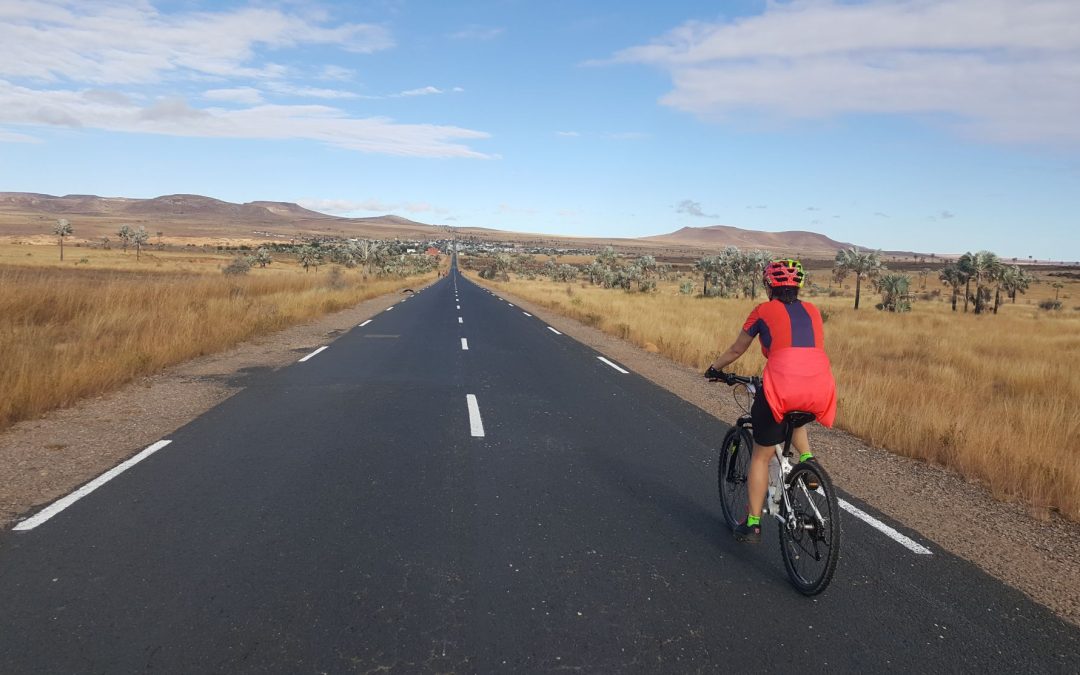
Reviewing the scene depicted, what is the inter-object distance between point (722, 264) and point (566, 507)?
60.5 metres

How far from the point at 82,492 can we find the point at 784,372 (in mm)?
5417

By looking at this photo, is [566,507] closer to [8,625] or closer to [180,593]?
[180,593]

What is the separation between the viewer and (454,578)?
12.6 feet

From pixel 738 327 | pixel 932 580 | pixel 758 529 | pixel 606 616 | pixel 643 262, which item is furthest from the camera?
pixel 643 262

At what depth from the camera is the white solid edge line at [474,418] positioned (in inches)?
292

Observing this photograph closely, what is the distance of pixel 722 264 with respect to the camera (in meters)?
62.3

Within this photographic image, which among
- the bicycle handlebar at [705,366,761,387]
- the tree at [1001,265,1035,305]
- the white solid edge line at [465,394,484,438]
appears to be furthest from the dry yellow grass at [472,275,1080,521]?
the tree at [1001,265,1035,305]

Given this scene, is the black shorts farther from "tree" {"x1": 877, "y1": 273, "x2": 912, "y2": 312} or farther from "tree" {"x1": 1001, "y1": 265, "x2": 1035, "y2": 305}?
"tree" {"x1": 1001, "y1": 265, "x2": 1035, "y2": 305}

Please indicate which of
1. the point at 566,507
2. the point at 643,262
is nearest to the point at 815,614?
the point at 566,507

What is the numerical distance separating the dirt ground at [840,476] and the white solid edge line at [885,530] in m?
0.21

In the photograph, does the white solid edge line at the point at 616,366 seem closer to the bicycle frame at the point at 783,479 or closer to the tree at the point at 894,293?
the bicycle frame at the point at 783,479

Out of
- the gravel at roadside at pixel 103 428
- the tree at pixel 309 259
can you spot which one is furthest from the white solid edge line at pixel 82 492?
the tree at pixel 309 259

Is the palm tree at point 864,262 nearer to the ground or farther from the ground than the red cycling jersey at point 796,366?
farther from the ground

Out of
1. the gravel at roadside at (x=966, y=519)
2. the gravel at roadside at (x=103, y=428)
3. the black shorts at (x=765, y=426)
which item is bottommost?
the gravel at roadside at (x=103, y=428)
